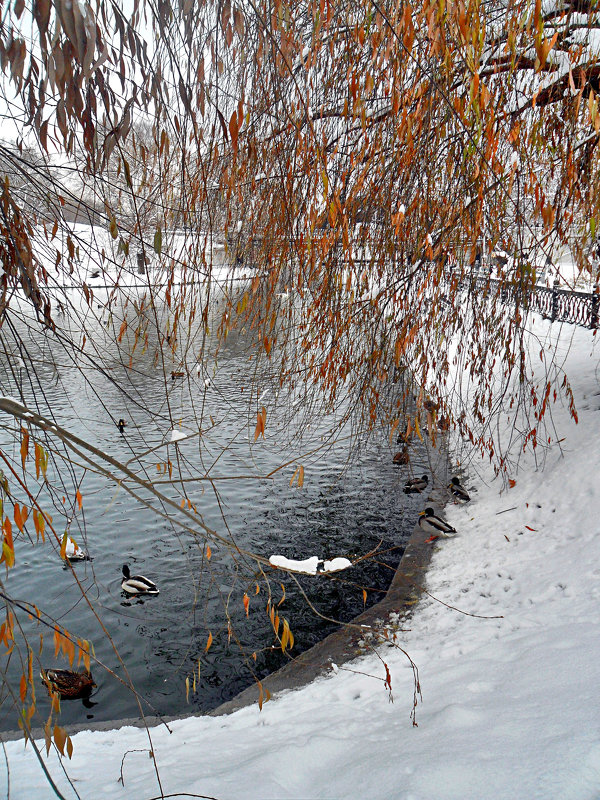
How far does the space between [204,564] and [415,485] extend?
9.39 ft

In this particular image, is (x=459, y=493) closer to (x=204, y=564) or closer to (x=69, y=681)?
(x=204, y=564)

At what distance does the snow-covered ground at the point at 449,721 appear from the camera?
A: 2.38 m

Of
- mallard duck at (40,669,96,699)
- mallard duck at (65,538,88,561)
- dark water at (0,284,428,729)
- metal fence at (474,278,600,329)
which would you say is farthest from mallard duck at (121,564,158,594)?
metal fence at (474,278,600,329)

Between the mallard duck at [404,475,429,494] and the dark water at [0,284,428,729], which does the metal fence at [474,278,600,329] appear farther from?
the dark water at [0,284,428,729]

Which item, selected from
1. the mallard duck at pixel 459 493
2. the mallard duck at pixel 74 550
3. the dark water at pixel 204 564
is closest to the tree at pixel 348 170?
the mallard duck at pixel 74 550

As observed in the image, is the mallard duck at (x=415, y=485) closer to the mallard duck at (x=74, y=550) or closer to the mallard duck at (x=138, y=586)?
the mallard duck at (x=138, y=586)

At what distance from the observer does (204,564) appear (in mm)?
5871

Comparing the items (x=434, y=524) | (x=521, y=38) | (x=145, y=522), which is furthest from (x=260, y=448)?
(x=521, y=38)

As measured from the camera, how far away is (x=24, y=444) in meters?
1.75

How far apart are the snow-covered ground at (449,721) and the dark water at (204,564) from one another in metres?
0.51

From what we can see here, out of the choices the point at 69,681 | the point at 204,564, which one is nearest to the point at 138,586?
the point at 204,564

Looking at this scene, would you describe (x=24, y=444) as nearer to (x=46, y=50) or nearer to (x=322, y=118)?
(x=46, y=50)

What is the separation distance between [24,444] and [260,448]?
7.08 metres

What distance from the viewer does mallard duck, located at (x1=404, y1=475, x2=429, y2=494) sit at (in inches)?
298
